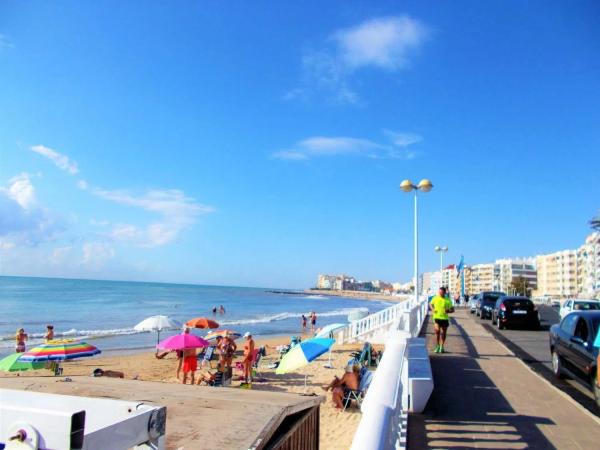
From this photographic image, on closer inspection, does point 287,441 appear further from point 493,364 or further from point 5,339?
point 5,339

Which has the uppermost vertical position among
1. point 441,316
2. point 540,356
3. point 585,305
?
point 441,316

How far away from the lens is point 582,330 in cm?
718

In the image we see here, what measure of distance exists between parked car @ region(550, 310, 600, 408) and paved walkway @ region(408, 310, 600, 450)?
53 centimetres

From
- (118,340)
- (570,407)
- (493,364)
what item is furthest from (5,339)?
(570,407)

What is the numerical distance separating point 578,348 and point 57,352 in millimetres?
12245

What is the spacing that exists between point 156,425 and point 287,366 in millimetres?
9699

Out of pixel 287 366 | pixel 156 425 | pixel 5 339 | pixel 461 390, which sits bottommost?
pixel 5 339

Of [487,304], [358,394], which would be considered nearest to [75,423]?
[358,394]

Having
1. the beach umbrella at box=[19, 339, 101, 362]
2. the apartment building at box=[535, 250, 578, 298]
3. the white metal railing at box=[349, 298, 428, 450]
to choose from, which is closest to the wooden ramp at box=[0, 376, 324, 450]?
the white metal railing at box=[349, 298, 428, 450]

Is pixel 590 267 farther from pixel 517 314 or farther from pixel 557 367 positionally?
pixel 557 367

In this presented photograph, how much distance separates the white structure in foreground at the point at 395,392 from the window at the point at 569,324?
2355 millimetres

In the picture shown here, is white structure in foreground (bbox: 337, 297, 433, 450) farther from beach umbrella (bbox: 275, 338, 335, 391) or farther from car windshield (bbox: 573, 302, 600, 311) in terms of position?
car windshield (bbox: 573, 302, 600, 311)

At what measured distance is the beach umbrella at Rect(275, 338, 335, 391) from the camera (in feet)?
35.0

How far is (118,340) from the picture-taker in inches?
1170
